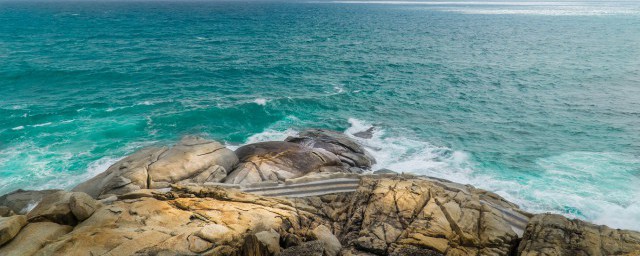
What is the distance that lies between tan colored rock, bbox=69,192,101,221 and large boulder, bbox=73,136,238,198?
4.11 meters

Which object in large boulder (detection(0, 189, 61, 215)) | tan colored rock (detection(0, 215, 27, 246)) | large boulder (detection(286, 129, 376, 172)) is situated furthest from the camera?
large boulder (detection(286, 129, 376, 172))

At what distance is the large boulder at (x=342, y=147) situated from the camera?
26922 mm

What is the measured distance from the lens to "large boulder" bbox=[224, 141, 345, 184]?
71.4 feet

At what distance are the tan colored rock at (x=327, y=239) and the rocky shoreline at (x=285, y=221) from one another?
0.19ft

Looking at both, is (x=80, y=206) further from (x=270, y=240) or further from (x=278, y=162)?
(x=278, y=162)

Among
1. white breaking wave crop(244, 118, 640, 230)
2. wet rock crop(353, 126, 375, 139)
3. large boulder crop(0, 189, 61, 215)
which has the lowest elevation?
large boulder crop(0, 189, 61, 215)

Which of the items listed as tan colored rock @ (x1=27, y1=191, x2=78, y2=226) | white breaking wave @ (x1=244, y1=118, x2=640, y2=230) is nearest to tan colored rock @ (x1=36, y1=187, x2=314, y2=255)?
tan colored rock @ (x1=27, y1=191, x2=78, y2=226)

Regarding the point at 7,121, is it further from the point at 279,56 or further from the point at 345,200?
the point at 279,56

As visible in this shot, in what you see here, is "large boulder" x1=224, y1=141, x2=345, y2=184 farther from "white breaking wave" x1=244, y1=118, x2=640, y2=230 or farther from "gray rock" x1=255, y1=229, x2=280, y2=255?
"gray rock" x1=255, y1=229, x2=280, y2=255

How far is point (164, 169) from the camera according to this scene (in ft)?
69.4

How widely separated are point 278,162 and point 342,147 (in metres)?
6.48

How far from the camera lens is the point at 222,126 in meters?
36.1

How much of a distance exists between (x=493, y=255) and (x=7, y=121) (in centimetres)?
4145

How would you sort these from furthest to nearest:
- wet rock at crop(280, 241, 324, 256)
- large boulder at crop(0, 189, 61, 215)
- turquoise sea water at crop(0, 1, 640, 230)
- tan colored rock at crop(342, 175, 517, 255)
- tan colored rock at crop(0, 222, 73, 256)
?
turquoise sea water at crop(0, 1, 640, 230) < large boulder at crop(0, 189, 61, 215) < tan colored rock at crop(342, 175, 517, 255) < wet rock at crop(280, 241, 324, 256) < tan colored rock at crop(0, 222, 73, 256)
